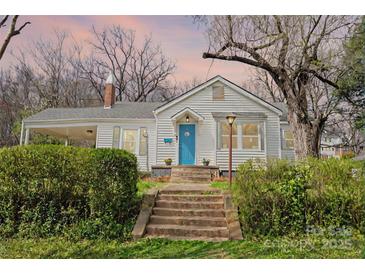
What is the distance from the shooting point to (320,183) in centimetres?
400

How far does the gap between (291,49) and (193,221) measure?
5.43 m

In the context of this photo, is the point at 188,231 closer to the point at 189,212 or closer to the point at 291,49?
the point at 189,212

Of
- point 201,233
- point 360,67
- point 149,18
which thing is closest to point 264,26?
point 360,67

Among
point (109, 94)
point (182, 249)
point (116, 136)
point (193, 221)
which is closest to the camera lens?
point (182, 249)

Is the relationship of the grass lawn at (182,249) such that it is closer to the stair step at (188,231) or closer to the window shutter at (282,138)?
the stair step at (188,231)

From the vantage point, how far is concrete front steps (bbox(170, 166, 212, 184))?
25.8ft

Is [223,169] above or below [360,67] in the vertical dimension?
below

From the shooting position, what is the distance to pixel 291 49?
682cm

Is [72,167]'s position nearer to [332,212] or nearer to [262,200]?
[262,200]

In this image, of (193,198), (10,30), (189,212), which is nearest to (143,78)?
(10,30)

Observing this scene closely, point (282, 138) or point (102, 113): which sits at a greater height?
point (102, 113)

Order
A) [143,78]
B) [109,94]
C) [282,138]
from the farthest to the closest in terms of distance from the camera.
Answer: [143,78] < [109,94] < [282,138]

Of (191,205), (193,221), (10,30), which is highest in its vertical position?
(10,30)
